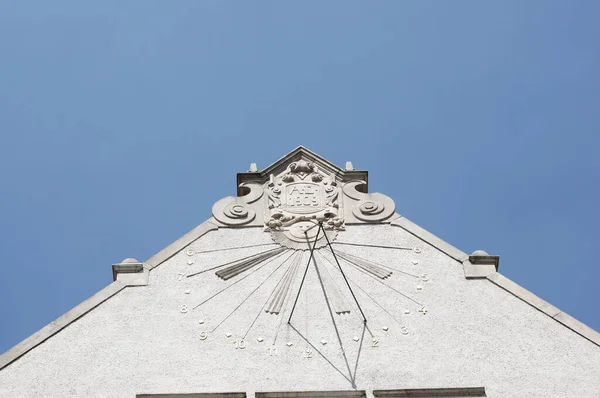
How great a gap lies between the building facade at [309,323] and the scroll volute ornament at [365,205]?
2cm

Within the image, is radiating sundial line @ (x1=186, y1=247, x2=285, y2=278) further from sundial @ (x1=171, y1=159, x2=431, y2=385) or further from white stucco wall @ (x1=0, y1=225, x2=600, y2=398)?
white stucco wall @ (x1=0, y1=225, x2=600, y2=398)

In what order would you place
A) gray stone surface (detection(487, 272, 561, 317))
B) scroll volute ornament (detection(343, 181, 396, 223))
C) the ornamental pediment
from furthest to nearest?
scroll volute ornament (detection(343, 181, 396, 223)) < the ornamental pediment < gray stone surface (detection(487, 272, 561, 317))

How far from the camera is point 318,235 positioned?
1653 centimetres

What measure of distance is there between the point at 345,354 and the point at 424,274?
2.12m

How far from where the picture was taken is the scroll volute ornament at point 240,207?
16.9 meters

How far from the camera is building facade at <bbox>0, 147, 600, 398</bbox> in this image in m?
14.0

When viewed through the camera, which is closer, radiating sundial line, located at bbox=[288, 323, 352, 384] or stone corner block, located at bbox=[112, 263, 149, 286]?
radiating sundial line, located at bbox=[288, 323, 352, 384]

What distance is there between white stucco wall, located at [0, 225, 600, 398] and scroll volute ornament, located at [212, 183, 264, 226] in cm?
122

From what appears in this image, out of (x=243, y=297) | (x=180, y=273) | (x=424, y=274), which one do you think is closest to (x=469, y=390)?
(x=424, y=274)

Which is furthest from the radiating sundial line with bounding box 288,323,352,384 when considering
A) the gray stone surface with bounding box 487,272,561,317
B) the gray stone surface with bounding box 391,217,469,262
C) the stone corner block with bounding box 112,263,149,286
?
the gray stone surface with bounding box 487,272,561,317

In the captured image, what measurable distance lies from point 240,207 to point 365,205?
1.91 meters

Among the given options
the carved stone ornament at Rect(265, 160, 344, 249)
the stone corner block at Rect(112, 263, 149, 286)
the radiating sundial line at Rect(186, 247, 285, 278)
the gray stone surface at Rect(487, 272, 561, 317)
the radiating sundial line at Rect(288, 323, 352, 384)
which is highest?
the carved stone ornament at Rect(265, 160, 344, 249)

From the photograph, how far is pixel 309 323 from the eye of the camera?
1490 cm

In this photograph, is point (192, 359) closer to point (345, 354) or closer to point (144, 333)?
point (144, 333)
